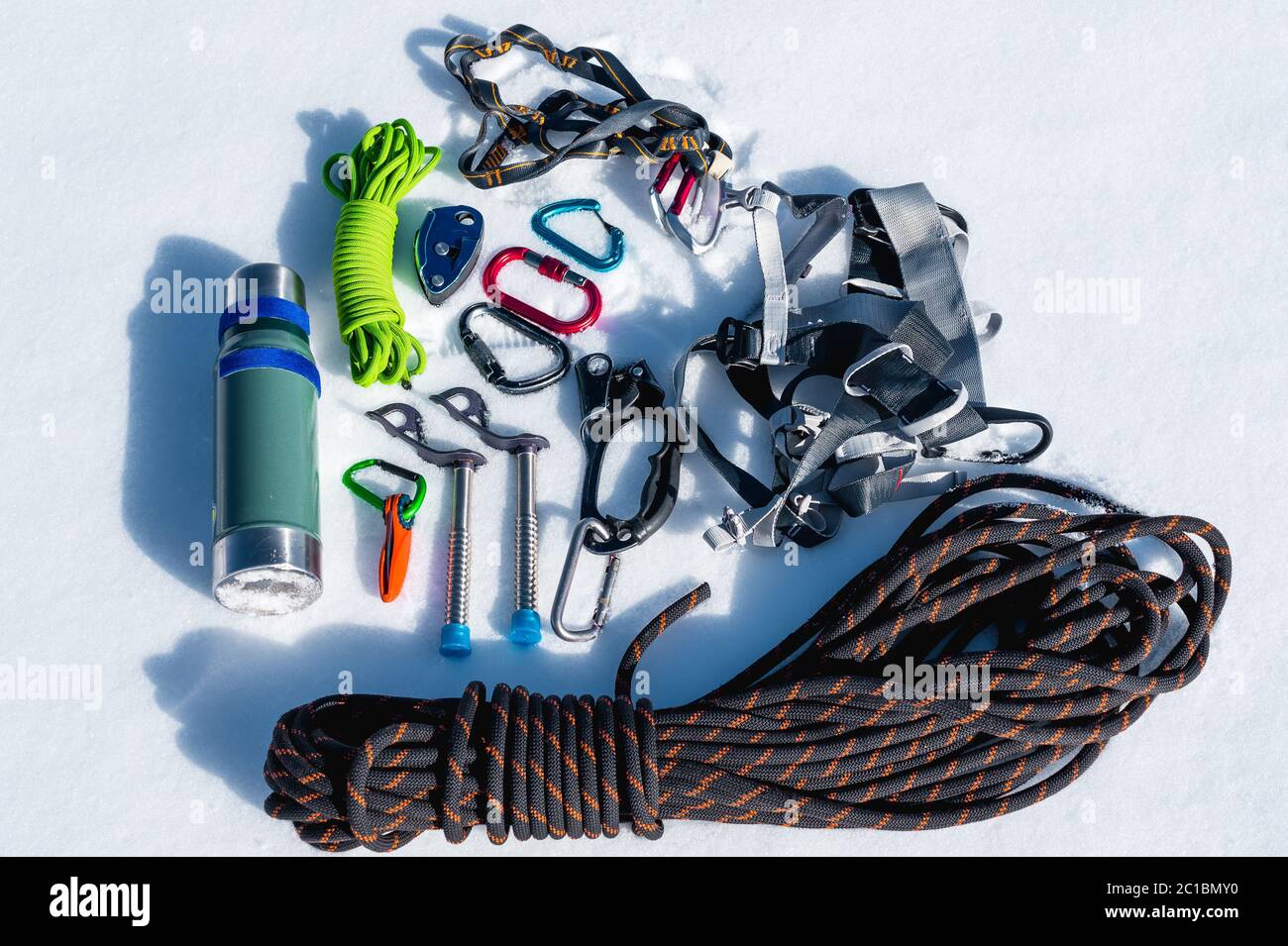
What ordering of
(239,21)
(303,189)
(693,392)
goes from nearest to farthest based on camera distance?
(693,392) → (303,189) → (239,21)

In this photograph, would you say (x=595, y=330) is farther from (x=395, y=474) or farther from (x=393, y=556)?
(x=393, y=556)

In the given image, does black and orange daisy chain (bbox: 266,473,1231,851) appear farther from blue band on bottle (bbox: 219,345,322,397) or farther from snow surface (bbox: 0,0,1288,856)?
blue band on bottle (bbox: 219,345,322,397)

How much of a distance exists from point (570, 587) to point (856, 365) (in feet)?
2.49

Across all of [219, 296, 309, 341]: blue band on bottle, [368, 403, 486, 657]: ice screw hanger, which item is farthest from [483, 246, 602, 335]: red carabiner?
[219, 296, 309, 341]: blue band on bottle

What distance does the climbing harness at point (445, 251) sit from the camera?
2.97 meters

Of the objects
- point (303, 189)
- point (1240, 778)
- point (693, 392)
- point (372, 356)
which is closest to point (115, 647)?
point (372, 356)

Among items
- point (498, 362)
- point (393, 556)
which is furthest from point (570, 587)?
point (498, 362)

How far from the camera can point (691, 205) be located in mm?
3045

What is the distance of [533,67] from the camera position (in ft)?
10.9

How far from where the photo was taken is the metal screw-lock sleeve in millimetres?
2680

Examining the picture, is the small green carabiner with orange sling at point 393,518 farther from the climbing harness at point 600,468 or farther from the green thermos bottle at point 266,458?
the climbing harness at point 600,468

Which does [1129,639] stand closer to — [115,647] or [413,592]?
[413,592]

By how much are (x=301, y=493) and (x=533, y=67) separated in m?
1.32

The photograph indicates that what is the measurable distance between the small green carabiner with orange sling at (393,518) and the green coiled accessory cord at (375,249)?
0.20 metres
